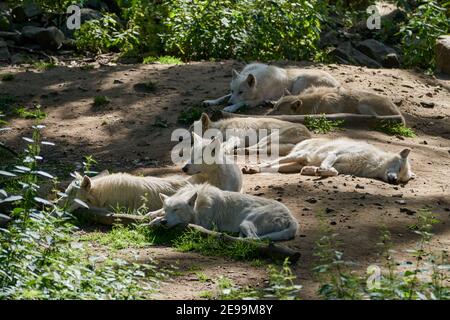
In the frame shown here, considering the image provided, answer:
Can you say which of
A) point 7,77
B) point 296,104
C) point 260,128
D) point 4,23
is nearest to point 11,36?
point 4,23

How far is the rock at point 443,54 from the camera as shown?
16438 mm

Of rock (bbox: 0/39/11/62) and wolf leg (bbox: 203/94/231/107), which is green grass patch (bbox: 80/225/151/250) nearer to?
wolf leg (bbox: 203/94/231/107)

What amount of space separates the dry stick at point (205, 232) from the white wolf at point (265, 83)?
4.78 metres

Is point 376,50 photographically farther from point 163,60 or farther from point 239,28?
point 163,60

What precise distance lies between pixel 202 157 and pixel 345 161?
205cm

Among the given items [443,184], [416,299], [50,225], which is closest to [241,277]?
[50,225]

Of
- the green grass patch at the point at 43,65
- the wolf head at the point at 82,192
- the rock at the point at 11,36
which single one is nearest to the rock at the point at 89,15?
the rock at the point at 11,36

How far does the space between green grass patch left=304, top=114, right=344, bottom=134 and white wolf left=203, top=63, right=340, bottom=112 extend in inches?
54.2

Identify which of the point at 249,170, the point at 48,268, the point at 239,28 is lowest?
the point at 249,170

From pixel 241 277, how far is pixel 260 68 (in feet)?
24.3

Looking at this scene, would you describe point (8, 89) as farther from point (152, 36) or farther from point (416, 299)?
point (416, 299)

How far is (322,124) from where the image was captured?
12352mm

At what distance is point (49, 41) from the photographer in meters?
18.1

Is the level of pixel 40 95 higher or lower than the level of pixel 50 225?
lower
